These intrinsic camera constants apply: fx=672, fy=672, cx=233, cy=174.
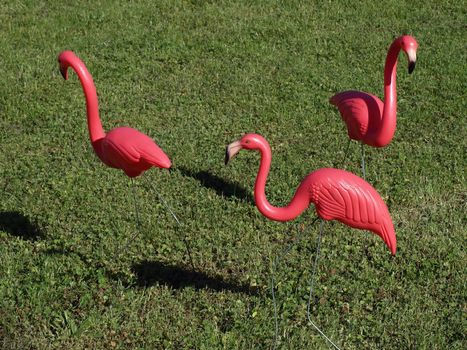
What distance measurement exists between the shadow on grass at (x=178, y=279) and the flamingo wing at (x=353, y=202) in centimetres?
101

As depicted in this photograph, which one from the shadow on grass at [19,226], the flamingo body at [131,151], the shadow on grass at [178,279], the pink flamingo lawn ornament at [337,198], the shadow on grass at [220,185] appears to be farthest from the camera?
the shadow on grass at [220,185]

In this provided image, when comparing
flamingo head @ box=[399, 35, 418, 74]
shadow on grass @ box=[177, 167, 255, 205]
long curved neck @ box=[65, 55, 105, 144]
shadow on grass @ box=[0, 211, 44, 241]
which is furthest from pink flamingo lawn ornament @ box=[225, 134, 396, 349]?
shadow on grass @ box=[0, 211, 44, 241]

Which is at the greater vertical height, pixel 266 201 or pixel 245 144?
pixel 245 144

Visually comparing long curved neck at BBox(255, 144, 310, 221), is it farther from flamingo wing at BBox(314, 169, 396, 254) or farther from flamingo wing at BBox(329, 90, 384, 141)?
flamingo wing at BBox(329, 90, 384, 141)

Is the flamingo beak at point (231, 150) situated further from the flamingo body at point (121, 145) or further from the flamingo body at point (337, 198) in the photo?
the flamingo body at point (121, 145)

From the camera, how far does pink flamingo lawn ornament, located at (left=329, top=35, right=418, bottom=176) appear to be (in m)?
4.45

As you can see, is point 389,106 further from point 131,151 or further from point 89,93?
point 89,93

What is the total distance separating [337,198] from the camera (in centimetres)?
364

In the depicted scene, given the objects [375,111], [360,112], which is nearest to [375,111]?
[375,111]

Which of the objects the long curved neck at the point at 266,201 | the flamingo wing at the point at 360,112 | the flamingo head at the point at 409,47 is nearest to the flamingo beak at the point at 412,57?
the flamingo head at the point at 409,47

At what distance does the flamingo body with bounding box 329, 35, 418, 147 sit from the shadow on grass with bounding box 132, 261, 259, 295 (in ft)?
4.26

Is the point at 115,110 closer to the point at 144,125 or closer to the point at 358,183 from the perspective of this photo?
the point at 144,125

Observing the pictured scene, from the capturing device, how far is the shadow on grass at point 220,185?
5.31 meters

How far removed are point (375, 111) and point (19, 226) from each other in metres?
2.68
